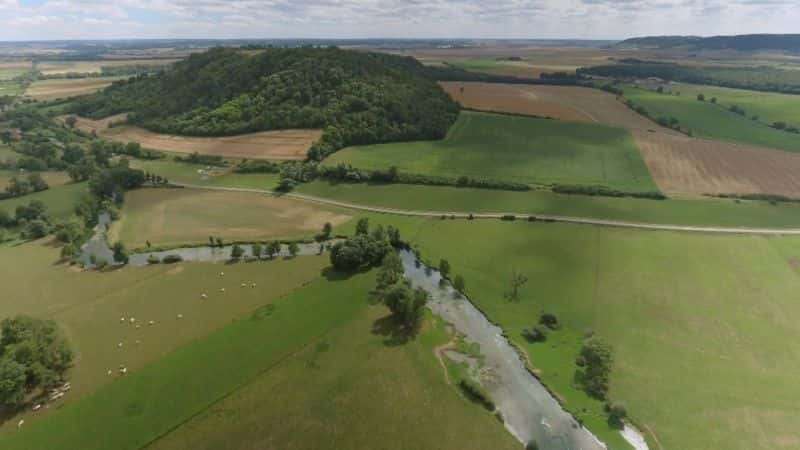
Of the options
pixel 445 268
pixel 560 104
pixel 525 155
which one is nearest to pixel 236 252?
pixel 445 268

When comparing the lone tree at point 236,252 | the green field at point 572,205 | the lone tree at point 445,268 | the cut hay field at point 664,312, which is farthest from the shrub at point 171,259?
the lone tree at point 445,268

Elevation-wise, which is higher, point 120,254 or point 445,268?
point 445,268

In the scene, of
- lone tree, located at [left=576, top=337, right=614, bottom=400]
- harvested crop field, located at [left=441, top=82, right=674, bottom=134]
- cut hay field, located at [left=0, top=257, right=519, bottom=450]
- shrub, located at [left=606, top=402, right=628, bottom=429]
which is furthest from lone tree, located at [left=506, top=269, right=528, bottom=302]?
harvested crop field, located at [left=441, top=82, right=674, bottom=134]

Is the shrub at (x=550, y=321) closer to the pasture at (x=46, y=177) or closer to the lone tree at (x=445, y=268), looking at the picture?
the lone tree at (x=445, y=268)

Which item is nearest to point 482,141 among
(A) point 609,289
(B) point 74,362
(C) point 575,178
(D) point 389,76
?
(C) point 575,178

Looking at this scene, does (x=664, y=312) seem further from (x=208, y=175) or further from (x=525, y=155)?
(x=208, y=175)
